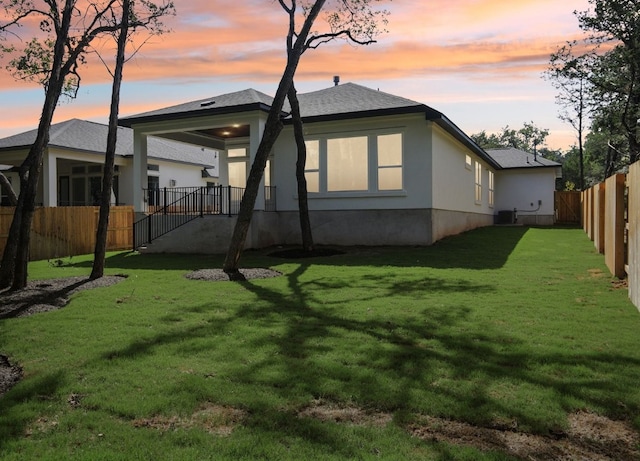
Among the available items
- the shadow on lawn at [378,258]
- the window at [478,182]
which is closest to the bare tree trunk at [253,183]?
the shadow on lawn at [378,258]

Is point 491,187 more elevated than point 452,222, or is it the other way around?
point 491,187

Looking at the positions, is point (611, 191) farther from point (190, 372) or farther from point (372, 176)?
point (190, 372)

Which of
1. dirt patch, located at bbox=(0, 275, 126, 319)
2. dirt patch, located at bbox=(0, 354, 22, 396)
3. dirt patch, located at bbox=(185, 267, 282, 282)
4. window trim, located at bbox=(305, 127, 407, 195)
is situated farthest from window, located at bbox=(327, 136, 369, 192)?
dirt patch, located at bbox=(0, 354, 22, 396)

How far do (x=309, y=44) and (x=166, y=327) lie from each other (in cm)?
1020

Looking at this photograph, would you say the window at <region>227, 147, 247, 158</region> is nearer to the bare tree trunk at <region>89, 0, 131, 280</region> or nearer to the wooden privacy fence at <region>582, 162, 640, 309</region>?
the bare tree trunk at <region>89, 0, 131, 280</region>

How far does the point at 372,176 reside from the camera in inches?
631

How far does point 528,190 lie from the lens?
30.3 m

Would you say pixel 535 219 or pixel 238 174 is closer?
pixel 238 174

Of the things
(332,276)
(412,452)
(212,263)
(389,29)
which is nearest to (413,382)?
(412,452)

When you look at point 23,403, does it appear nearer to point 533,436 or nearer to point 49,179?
point 533,436

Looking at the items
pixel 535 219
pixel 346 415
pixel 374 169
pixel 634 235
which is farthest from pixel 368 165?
pixel 535 219

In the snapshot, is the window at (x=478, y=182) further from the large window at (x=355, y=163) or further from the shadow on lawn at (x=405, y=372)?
the shadow on lawn at (x=405, y=372)

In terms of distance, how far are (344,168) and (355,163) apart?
1.31ft

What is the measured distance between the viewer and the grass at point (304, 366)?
3.26 metres
